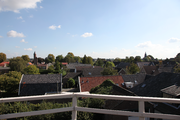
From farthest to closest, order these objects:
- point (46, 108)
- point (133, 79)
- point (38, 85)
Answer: point (133, 79), point (38, 85), point (46, 108)

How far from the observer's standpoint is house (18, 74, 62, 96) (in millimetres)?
19956

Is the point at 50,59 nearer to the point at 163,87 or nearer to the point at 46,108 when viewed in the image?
the point at 163,87

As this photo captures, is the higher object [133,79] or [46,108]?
[46,108]

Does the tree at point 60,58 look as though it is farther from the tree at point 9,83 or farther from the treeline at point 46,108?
the treeline at point 46,108

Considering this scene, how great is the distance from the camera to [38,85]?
20.7 metres

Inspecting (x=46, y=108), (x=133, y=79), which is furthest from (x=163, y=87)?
(x=133, y=79)

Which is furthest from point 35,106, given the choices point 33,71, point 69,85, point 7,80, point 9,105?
point 33,71

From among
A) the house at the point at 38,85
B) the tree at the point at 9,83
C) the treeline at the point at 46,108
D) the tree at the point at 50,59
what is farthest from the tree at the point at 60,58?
the treeline at the point at 46,108

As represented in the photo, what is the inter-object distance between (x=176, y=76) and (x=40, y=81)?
20482 millimetres

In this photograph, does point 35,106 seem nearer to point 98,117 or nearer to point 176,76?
point 98,117

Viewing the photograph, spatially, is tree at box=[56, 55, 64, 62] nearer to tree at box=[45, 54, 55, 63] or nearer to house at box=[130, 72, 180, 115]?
tree at box=[45, 54, 55, 63]

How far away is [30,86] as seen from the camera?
66.8 ft

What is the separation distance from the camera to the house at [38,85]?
20.0 meters

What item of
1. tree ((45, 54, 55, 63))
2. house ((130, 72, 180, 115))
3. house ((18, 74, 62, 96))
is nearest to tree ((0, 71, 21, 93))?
house ((18, 74, 62, 96))
